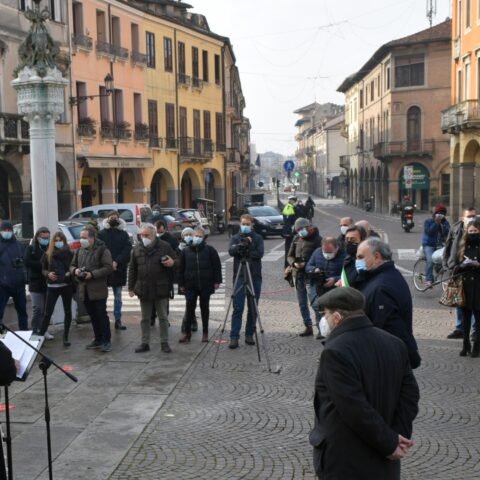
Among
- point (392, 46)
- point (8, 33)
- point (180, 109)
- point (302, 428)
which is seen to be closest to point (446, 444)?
point (302, 428)

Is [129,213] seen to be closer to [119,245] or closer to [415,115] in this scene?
[119,245]

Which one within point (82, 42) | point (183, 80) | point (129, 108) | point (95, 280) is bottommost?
point (95, 280)

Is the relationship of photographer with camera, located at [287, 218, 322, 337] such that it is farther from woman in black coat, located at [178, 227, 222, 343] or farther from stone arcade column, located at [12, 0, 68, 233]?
stone arcade column, located at [12, 0, 68, 233]

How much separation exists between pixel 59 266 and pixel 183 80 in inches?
1263

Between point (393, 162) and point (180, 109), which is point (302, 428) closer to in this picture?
point (180, 109)

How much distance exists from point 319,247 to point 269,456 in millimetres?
5075

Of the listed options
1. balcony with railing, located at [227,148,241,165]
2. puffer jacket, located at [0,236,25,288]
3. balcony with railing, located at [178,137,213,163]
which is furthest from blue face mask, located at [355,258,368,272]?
balcony with railing, located at [227,148,241,165]

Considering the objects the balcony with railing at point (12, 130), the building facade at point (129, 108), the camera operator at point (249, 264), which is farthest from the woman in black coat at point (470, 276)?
the balcony with railing at point (12, 130)

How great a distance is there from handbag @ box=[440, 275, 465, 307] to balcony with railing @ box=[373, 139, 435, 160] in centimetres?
4817

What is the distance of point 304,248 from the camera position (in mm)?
11133

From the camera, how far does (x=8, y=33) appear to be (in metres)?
27.0

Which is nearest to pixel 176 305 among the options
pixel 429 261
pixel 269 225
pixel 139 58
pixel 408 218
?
pixel 429 261

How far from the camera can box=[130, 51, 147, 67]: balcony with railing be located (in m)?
36.0

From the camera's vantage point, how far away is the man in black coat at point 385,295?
5422mm
